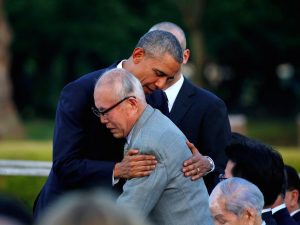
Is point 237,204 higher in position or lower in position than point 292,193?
higher

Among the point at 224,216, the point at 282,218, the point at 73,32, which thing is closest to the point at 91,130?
the point at 282,218

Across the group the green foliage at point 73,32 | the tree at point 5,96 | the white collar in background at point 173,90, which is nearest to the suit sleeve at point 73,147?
the white collar in background at point 173,90

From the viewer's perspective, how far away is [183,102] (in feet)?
20.3

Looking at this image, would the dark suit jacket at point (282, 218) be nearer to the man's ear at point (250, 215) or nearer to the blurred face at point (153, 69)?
the blurred face at point (153, 69)

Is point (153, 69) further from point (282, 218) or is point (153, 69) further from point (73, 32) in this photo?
point (73, 32)

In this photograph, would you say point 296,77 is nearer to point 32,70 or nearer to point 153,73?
point 32,70

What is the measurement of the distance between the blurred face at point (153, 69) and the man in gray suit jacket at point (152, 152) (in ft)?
1.42

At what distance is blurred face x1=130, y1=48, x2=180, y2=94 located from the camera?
5199 mm

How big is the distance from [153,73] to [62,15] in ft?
101

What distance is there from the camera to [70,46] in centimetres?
3588

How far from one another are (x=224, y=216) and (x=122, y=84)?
0.84 m

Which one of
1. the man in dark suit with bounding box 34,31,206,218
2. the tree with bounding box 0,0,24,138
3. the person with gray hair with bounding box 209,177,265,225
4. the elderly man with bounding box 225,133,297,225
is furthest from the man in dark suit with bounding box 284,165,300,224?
the tree with bounding box 0,0,24,138

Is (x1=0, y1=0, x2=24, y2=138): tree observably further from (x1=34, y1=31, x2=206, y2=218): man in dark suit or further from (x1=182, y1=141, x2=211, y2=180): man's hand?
(x1=182, y1=141, x2=211, y2=180): man's hand

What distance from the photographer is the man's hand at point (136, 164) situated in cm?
461
